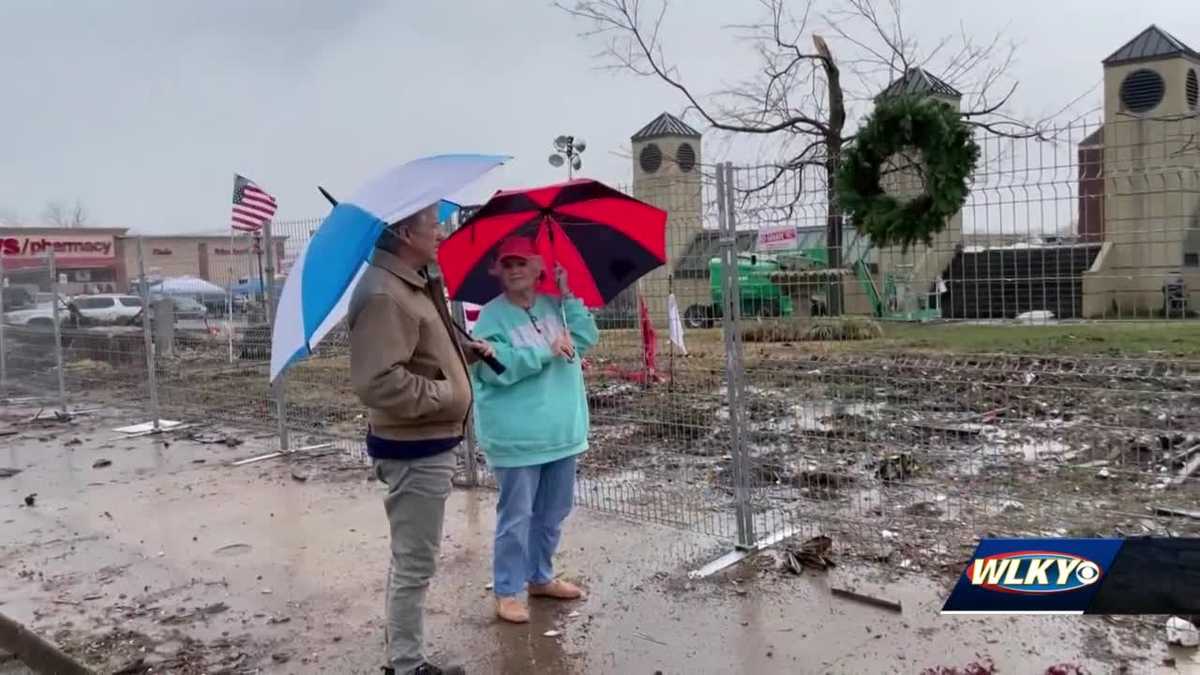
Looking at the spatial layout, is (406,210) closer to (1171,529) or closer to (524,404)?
(524,404)

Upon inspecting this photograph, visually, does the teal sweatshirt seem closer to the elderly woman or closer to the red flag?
the elderly woman

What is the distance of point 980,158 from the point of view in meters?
4.14

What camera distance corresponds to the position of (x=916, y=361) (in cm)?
520

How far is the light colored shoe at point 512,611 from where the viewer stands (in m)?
4.27

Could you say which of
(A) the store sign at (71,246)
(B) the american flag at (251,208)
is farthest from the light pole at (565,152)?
(A) the store sign at (71,246)

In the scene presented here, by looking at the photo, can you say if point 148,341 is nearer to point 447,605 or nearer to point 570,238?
point 447,605

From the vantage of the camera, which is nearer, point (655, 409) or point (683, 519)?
point (683, 519)

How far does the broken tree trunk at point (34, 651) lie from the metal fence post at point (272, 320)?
3.57 metres

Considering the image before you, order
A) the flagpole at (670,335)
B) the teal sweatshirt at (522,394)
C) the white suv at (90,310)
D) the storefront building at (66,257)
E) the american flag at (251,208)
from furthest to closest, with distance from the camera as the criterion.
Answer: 1. the american flag at (251,208)
2. the storefront building at (66,257)
3. the white suv at (90,310)
4. the flagpole at (670,335)
5. the teal sweatshirt at (522,394)

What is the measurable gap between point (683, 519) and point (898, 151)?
252 centimetres

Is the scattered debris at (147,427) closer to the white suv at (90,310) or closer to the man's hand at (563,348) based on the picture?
the white suv at (90,310)

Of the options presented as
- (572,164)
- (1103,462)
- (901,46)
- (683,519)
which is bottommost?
(683,519)

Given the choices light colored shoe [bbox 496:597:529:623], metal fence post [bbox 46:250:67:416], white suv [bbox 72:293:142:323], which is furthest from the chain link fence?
metal fence post [bbox 46:250:67:416]

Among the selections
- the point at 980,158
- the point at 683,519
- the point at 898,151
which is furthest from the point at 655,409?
the point at 980,158
